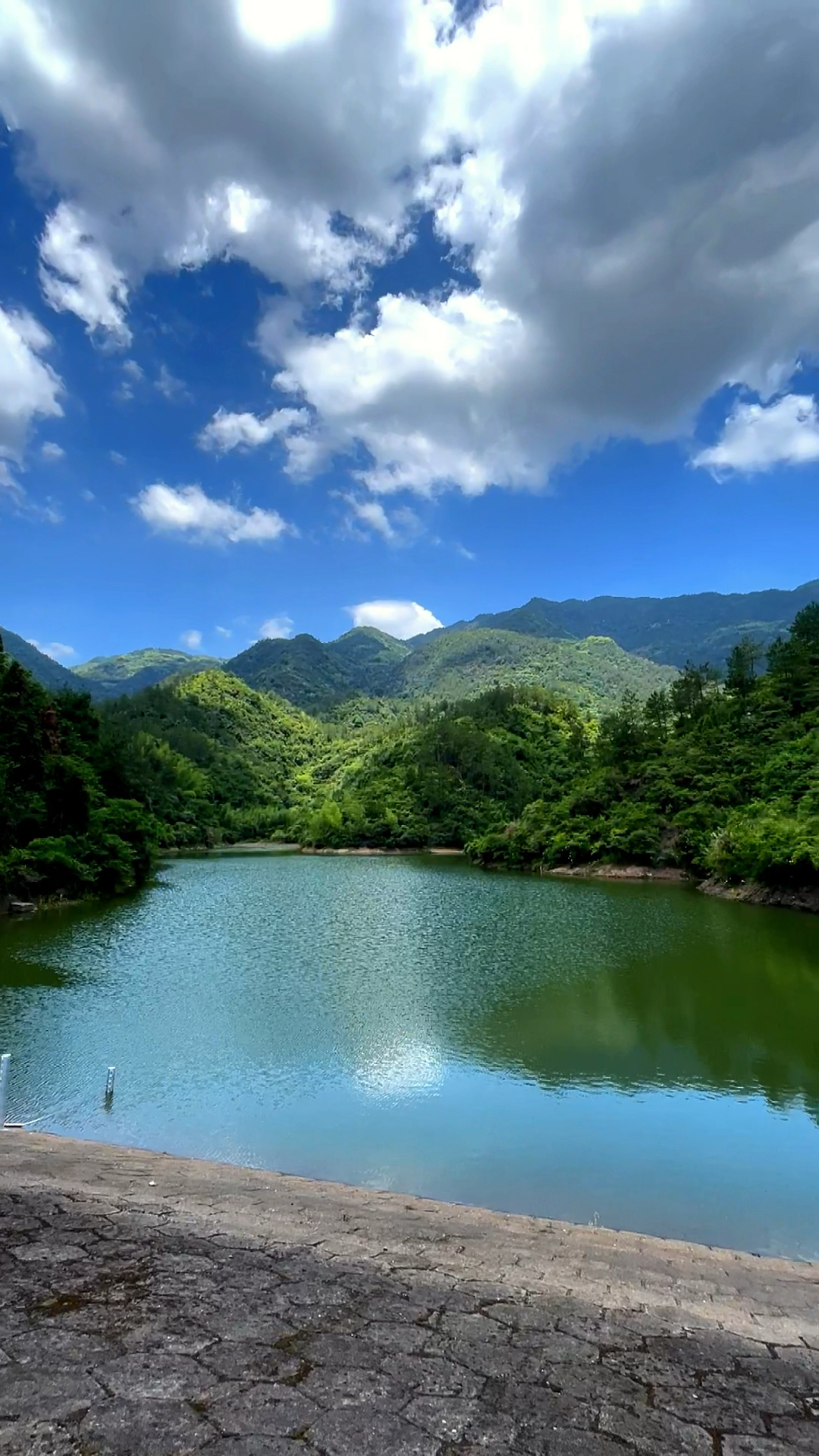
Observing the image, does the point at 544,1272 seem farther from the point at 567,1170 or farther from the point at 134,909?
the point at 134,909

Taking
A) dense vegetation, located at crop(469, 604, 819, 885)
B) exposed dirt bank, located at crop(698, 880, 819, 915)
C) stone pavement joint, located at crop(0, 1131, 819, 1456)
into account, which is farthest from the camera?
dense vegetation, located at crop(469, 604, 819, 885)

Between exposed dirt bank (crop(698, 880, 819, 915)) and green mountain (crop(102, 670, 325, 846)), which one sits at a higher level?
green mountain (crop(102, 670, 325, 846))

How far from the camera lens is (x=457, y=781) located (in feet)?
282

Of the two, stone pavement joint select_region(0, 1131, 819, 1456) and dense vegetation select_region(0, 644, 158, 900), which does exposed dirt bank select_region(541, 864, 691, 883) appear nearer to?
dense vegetation select_region(0, 644, 158, 900)

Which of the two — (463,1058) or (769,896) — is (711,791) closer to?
(769,896)

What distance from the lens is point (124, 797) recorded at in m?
44.1

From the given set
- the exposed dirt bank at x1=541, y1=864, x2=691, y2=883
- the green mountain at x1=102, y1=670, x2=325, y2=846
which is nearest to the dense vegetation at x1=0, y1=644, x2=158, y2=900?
the green mountain at x1=102, y1=670, x2=325, y2=846

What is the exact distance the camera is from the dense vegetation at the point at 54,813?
97.9 feet

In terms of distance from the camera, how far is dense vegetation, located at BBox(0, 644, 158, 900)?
2983 centimetres

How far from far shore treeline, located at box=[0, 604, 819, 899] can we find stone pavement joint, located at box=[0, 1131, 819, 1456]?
2646 cm

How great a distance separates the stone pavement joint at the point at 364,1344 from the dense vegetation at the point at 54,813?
26327 millimetres

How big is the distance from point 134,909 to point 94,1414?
104 feet

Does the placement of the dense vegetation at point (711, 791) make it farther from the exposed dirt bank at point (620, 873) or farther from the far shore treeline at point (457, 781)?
the exposed dirt bank at point (620, 873)

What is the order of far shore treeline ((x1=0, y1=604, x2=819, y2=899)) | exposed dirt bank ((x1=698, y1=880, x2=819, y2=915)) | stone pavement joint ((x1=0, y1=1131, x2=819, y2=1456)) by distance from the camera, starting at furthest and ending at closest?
far shore treeline ((x1=0, y1=604, x2=819, y2=899))
exposed dirt bank ((x1=698, y1=880, x2=819, y2=915))
stone pavement joint ((x1=0, y1=1131, x2=819, y2=1456))
